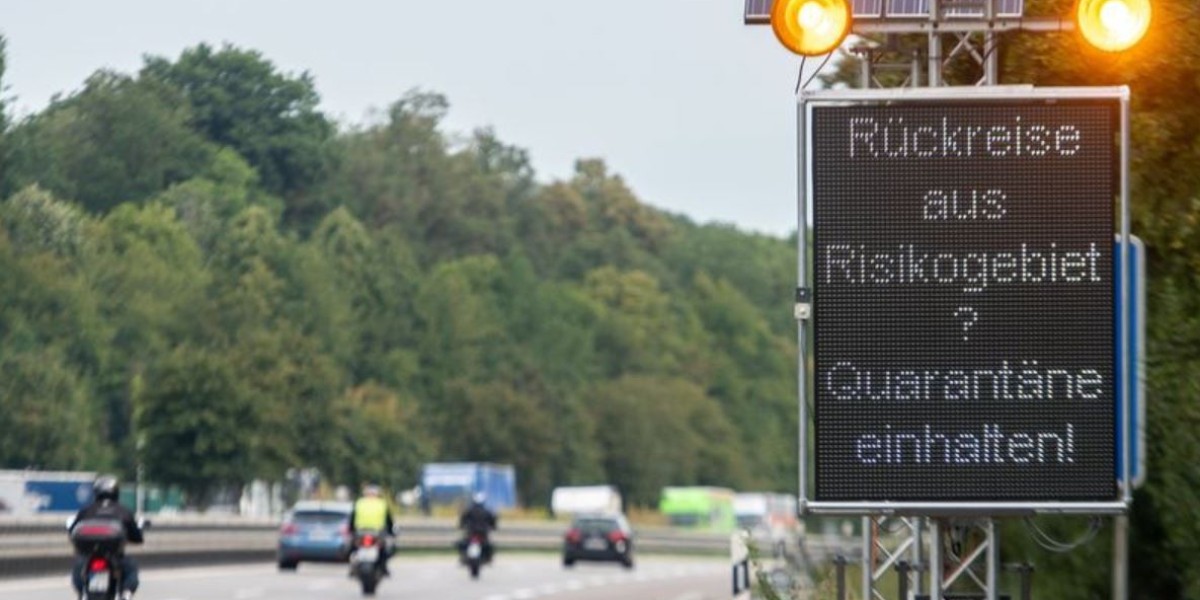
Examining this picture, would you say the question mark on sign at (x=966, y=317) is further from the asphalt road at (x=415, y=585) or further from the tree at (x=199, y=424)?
the tree at (x=199, y=424)

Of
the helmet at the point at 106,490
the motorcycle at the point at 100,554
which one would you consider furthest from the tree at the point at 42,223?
the motorcycle at the point at 100,554

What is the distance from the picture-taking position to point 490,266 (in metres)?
144

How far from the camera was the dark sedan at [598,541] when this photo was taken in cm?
6156

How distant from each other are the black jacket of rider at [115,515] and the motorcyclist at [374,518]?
1482 centimetres

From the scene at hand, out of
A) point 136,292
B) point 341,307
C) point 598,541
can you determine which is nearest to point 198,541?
point 598,541

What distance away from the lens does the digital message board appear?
12.4 m

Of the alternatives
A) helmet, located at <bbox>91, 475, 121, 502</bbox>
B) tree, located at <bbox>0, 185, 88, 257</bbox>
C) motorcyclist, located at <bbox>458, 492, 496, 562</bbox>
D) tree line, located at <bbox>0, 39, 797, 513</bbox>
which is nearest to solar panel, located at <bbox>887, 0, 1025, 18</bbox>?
helmet, located at <bbox>91, 475, 121, 502</bbox>

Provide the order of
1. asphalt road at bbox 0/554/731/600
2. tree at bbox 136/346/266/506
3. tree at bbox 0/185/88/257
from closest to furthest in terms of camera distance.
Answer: asphalt road at bbox 0/554/731/600, tree at bbox 0/185/88/257, tree at bbox 136/346/266/506

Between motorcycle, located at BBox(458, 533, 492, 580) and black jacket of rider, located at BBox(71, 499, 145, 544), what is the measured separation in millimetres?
24527

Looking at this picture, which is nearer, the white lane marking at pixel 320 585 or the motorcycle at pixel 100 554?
the motorcycle at pixel 100 554

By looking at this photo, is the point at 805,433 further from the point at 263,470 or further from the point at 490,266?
the point at 490,266

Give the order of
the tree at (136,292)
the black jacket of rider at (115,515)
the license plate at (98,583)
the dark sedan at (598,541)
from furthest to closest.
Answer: the tree at (136,292) < the dark sedan at (598,541) < the black jacket of rider at (115,515) < the license plate at (98,583)

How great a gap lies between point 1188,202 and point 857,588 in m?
10.3

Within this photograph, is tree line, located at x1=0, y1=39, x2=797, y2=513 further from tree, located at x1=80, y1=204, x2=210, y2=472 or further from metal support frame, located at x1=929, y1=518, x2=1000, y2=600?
metal support frame, located at x1=929, y1=518, x2=1000, y2=600
